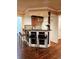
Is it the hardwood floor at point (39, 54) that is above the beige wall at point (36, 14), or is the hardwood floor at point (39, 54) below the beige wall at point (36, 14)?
below

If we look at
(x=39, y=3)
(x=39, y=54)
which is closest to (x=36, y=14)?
(x=39, y=3)

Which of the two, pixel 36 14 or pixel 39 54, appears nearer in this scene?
pixel 39 54

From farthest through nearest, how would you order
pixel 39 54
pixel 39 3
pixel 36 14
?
pixel 36 14, pixel 39 3, pixel 39 54

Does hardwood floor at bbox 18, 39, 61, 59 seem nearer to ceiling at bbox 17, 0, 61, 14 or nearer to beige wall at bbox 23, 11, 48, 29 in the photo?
ceiling at bbox 17, 0, 61, 14

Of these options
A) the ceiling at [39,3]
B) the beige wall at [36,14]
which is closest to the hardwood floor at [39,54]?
the ceiling at [39,3]

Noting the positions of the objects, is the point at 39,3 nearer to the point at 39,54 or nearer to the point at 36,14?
the point at 36,14

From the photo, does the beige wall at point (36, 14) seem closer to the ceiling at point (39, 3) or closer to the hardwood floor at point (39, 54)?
the ceiling at point (39, 3)

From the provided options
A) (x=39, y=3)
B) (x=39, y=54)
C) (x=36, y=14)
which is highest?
(x=39, y=3)

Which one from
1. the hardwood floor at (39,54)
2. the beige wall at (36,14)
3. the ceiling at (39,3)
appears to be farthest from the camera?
the beige wall at (36,14)
